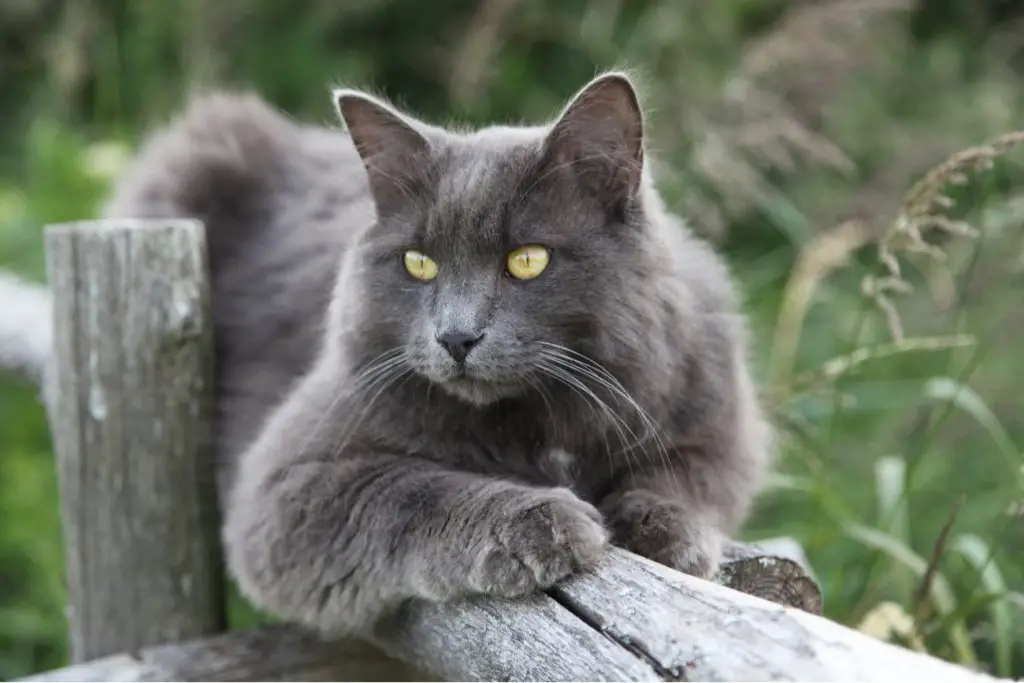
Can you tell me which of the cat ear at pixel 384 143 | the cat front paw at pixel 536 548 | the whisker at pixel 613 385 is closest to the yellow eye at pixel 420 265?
the cat ear at pixel 384 143

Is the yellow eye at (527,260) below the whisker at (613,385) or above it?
above

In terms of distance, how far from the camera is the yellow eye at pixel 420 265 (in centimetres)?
163

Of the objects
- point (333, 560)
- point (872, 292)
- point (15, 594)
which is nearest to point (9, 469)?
point (15, 594)

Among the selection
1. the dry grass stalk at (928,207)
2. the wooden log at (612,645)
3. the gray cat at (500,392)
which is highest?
the dry grass stalk at (928,207)

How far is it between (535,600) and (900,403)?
6.53ft

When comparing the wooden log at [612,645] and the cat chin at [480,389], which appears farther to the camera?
the cat chin at [480,389]

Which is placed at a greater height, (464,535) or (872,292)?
(872,292)

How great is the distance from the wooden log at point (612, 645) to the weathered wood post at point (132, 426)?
0.21 m

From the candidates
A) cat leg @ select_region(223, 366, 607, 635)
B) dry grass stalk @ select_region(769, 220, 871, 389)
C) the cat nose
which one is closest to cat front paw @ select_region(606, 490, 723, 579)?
cat leg @ select_region(223, 366, 607, 635)

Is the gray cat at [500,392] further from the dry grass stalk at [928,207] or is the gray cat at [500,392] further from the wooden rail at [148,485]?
the dry grass stalk at [928,207]

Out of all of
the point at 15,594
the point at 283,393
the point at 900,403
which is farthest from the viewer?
the point at 15,594

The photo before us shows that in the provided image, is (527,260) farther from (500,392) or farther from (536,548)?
(536,548)

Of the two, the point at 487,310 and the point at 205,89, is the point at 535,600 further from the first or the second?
the point at 205,89

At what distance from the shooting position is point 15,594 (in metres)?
3.25
